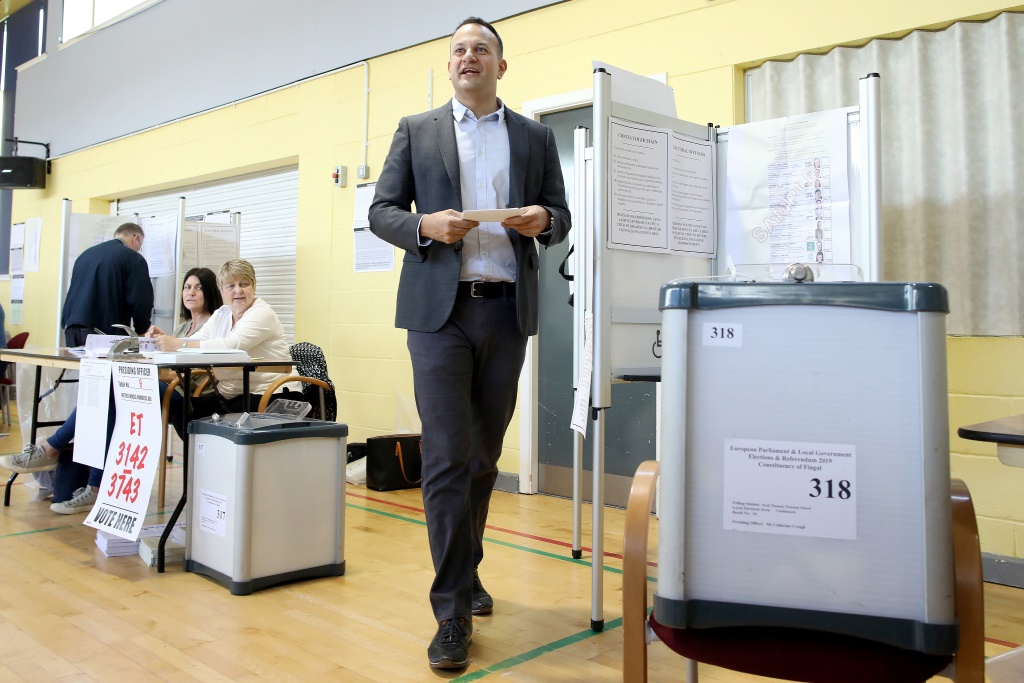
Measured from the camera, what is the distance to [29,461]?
348cm

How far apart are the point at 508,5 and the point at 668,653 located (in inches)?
137

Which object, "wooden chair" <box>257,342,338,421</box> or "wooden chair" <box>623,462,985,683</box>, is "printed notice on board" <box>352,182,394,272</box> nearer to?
"wooden chair" <box>257,342,338,421</box>

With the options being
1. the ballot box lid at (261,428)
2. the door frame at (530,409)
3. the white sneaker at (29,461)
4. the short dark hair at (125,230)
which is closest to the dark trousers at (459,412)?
the ballot box lid at (261,428)

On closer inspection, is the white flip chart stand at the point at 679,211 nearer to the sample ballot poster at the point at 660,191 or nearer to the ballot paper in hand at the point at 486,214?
the sample ballot poster at the point at 660,191

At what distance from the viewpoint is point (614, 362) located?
80.7 inches

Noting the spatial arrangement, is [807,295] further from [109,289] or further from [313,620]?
[109,289]

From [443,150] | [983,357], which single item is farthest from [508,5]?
[983,357]

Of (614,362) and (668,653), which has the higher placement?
(614,362)

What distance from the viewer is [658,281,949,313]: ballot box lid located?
948mm

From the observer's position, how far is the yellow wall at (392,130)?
111 inches

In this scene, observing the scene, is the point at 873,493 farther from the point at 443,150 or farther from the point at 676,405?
the point at 443,150

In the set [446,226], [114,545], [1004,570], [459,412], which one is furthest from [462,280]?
[1004,570]

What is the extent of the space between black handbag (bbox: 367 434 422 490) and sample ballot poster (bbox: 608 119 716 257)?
235 centimetres

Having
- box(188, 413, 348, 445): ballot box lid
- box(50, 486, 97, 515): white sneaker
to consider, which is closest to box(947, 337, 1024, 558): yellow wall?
box(188, 413, 348, 445): ballot box lid
